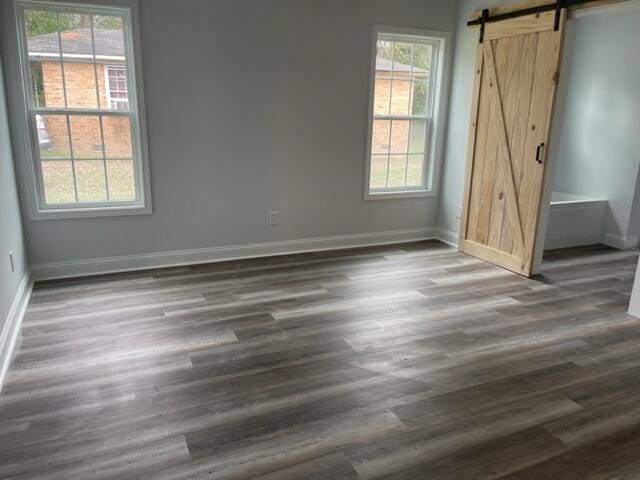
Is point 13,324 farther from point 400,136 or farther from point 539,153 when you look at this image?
point 539,153

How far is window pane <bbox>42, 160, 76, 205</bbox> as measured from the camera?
406 cm

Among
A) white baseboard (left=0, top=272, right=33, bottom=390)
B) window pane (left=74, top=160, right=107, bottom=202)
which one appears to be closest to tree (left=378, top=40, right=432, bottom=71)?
window pane (left=74, top=160, right=107, bottom=202)

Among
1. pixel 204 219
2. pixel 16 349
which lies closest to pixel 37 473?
pixel 16 349

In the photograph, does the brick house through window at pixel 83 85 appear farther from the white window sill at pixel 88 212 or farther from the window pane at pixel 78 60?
the white window sill at pixel 88 212

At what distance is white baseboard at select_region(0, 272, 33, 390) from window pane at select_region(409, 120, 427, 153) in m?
3.95

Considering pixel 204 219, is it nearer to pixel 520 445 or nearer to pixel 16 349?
pixel 16 349

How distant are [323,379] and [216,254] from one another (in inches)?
93.8

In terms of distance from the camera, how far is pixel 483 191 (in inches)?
194

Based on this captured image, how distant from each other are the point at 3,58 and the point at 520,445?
13.9ft

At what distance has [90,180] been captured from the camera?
421cm

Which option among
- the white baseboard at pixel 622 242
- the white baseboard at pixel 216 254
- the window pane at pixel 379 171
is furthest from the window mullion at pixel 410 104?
the white baseboard at pixel 622 242

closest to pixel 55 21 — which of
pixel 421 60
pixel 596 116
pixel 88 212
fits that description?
pixel 88 212

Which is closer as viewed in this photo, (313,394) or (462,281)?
(313,394)

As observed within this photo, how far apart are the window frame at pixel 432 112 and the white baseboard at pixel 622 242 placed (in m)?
2.06
